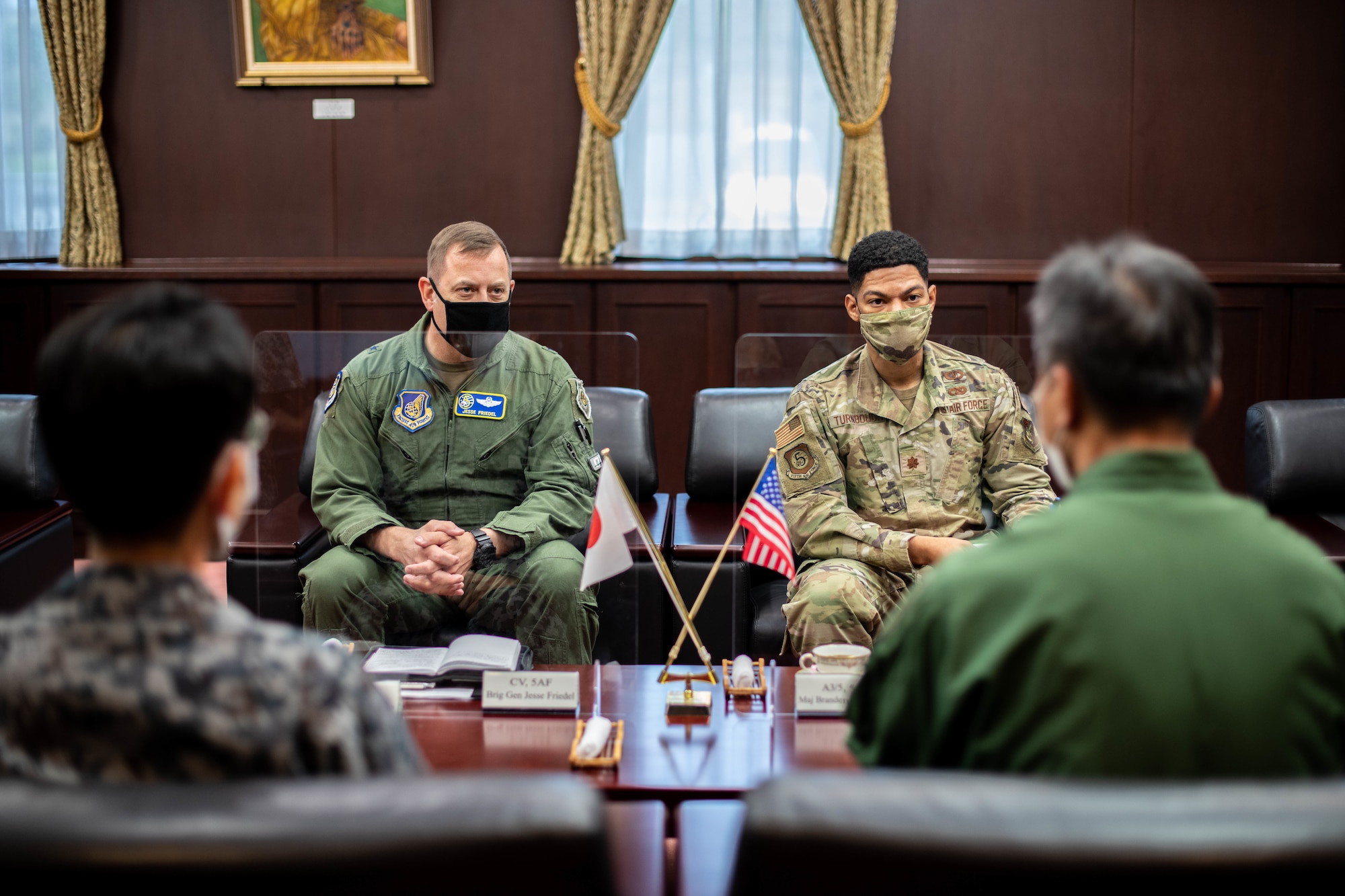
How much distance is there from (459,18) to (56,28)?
6.07 ft

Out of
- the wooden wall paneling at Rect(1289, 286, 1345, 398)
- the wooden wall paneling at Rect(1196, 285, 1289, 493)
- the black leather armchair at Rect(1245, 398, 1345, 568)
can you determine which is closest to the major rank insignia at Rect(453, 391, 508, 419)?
the black leather armchair at Rect(1245, 398, 1345, 568)

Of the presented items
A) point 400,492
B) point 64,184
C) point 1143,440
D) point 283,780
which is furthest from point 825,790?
point 64,184

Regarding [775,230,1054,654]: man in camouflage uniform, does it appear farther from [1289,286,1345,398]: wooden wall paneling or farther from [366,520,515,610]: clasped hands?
[1289,286,1345,398]: wooden wall paneling

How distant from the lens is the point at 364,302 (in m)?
5.22

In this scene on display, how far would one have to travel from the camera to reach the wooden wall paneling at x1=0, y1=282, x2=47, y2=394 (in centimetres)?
526

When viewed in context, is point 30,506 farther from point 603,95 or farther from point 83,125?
point 603,95

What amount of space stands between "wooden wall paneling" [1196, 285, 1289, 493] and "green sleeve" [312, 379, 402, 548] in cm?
392

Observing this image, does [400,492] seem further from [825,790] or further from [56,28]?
[56,28]

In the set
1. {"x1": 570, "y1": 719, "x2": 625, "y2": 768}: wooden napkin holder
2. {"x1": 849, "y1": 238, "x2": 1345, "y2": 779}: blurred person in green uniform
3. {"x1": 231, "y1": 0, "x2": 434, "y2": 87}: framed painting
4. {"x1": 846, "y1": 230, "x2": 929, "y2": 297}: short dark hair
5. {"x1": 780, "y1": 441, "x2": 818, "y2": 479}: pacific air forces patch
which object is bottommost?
{"x1": 570, "y1": 719, "x2": 625, "y2": 768}: wooden napkin holder

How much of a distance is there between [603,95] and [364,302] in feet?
4.64

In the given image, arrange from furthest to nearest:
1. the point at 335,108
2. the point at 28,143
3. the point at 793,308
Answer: the point at 28,143 → the point at 335,108 → the point at 793,308

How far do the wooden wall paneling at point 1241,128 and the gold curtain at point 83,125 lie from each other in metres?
4.78

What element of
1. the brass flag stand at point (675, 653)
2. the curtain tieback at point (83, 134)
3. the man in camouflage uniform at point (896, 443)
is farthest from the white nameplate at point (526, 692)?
the curtain tieback at point (83, 134)

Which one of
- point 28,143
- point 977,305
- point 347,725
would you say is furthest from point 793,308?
point 347,725
